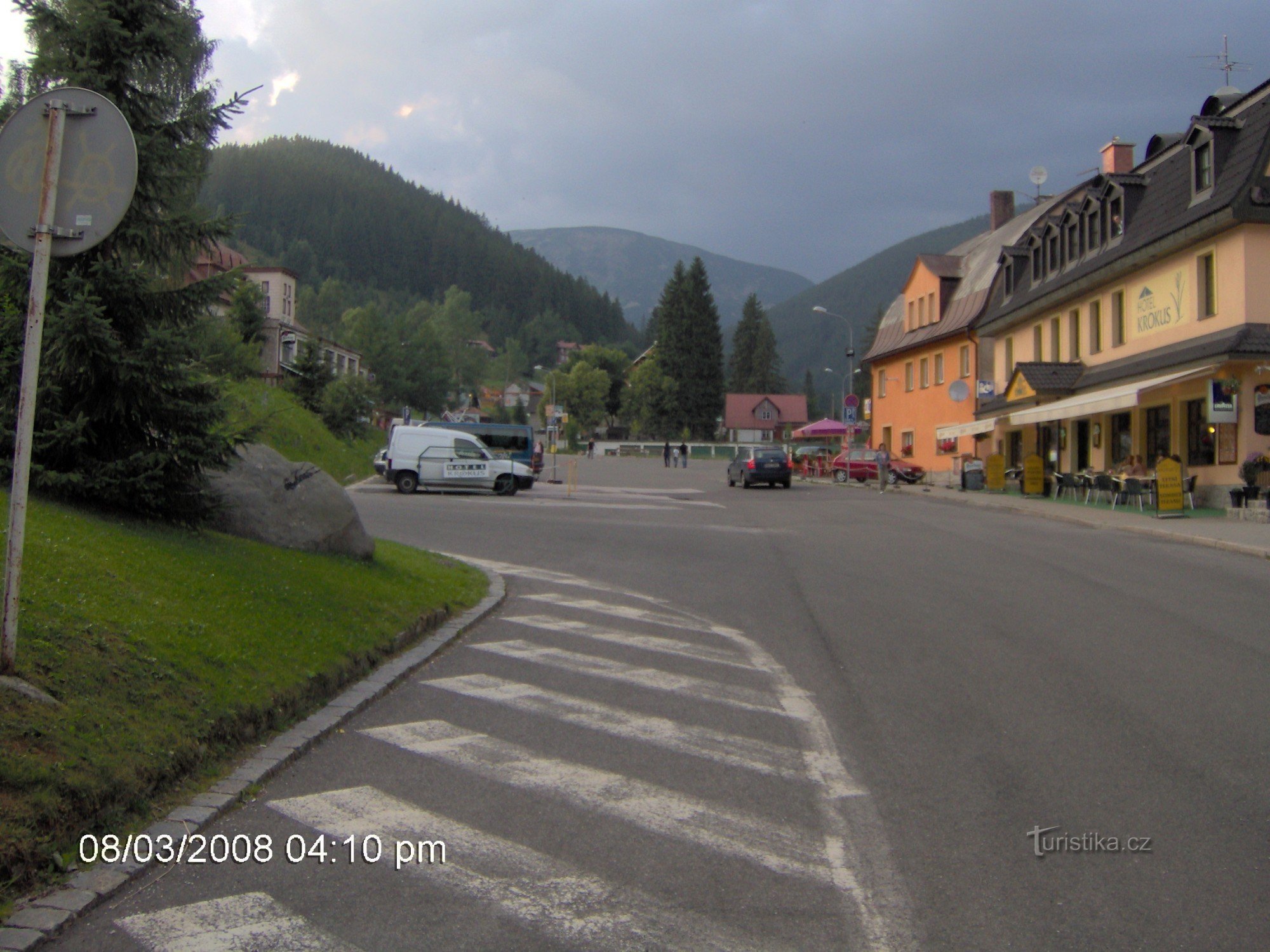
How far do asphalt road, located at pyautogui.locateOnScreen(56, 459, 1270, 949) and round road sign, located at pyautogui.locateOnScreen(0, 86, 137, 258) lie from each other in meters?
3.03

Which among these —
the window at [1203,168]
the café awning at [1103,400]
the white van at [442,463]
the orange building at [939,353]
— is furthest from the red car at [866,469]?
the window at [1203,168]

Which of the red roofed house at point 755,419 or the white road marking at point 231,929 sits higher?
the red roofed house at point 755,419

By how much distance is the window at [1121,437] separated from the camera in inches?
1167

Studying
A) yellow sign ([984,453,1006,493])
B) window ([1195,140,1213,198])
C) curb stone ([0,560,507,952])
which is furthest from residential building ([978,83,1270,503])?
curb stone ([0,560,507,952])

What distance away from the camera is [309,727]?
5977 mm

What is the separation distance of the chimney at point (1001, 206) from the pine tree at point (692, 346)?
201 feet

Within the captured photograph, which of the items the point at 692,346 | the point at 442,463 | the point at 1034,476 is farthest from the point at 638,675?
the point at 692,346

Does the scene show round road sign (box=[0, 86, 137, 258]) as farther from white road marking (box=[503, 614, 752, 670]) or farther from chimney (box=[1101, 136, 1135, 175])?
chimney (box=[1101, 136, 1135, 175])

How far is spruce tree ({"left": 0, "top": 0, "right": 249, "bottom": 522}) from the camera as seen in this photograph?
7.91 metres

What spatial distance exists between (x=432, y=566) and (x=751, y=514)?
48.4 ft

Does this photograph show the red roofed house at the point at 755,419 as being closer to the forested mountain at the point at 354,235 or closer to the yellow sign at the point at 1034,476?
the forested mountain at the point at 354,235

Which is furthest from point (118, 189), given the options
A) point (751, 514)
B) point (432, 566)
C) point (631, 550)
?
point (751, 514)

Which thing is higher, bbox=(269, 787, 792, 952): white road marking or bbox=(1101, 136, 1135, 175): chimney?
bbox=(1101, 136, 1135, 175): chimney

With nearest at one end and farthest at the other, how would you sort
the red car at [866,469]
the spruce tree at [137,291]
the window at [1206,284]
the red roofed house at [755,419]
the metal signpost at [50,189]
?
the metal signpost at [50,189], the spruce tree at [137,291], the window at [1206,284], the red car at [866,469], the red roofed house at [755,419]
